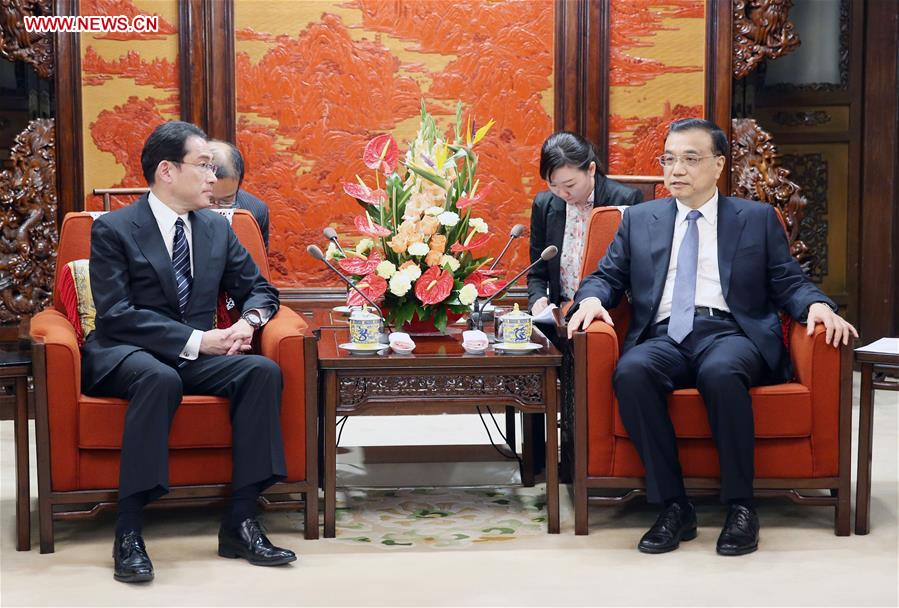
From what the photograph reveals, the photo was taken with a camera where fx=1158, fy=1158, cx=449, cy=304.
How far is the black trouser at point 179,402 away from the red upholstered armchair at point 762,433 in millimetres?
836

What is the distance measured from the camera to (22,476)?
3.08m

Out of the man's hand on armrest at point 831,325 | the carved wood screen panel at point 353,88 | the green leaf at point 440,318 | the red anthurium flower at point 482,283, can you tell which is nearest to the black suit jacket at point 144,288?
the green leaf at point 440,318

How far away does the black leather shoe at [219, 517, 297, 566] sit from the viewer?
2.92 metres

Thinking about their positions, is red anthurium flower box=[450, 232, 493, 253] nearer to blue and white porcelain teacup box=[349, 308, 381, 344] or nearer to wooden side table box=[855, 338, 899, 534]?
blue and white porcelain teacup box=[349, 308, 381, 344]

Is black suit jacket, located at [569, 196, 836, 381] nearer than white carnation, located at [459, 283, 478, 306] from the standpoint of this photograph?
Yes

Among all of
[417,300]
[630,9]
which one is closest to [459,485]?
[417,300]

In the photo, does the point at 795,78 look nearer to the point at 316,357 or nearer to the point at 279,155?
the point at 279,155

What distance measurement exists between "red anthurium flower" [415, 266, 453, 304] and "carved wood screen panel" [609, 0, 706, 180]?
2094 millimetres

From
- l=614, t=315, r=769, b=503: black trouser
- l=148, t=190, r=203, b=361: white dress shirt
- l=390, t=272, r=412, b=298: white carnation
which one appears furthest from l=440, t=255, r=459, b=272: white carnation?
l=148, t=190, r=203, b=361: white dress shirt

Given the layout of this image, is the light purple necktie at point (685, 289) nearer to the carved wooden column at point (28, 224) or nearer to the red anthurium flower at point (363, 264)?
the red anthurium flower at point (363, 264)

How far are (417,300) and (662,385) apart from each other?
30.7 inches

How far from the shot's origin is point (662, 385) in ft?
10.2

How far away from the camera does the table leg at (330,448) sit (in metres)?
3.15

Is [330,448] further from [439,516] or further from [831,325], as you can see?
[831,325]
